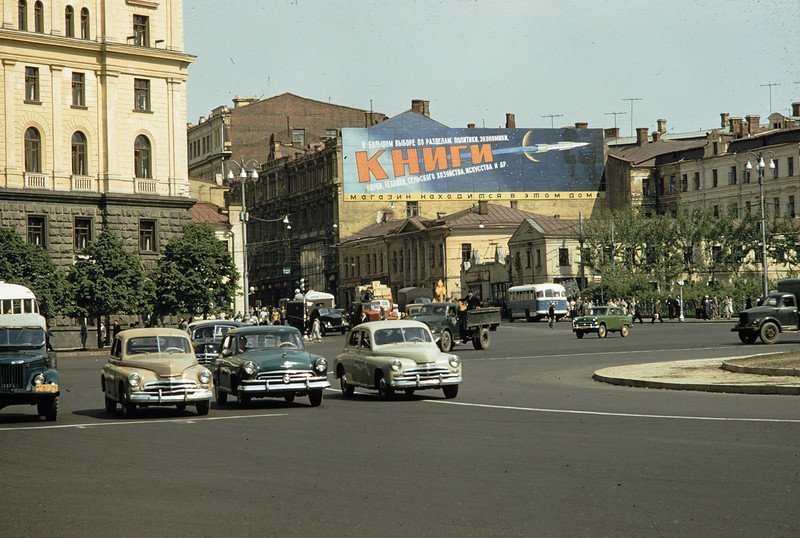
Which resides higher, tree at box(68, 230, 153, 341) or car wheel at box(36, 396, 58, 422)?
tree at box(68, 230, 153, 341)

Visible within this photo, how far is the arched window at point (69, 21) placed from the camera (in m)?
63.5

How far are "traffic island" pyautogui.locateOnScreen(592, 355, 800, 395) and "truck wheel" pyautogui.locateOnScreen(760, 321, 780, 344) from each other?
12.7 metres

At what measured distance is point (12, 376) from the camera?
68.0 ft

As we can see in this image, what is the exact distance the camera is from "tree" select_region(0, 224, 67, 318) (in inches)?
2228

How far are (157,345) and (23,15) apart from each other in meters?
43.8

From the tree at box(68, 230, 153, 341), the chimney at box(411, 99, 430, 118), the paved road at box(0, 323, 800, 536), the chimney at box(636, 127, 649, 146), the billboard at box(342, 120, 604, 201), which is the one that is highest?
the chimney at box(411, 99, 430, 118)

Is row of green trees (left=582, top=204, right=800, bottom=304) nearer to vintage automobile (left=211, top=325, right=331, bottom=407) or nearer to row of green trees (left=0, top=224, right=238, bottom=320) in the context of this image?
row of green trees (left=0, top=224, right=238, bottom=320)

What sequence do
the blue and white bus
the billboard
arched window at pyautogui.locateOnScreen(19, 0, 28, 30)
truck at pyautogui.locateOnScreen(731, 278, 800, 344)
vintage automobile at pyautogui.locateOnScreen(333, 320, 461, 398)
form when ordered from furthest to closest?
1. the billboard
2. the blue and white bus
3. arched window at pyautogui.locateOnScreen(19, 0, 28, 30)
4. truck at pyautogui.locateOnScreen(731, 278, 800, 344)
5. vintage automobile at pyautogui.locateOnScreen(333, 320, 461, 398)

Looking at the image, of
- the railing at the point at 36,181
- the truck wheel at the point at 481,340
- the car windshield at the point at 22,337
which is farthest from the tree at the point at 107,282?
the car windshield at the point at 22,337

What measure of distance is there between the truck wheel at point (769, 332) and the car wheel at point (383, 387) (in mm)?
23839

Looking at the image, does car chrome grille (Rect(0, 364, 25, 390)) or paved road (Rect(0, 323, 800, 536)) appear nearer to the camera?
paved road (Rect(0, 323, 800, 536))

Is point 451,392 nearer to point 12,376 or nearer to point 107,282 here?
point 12,376

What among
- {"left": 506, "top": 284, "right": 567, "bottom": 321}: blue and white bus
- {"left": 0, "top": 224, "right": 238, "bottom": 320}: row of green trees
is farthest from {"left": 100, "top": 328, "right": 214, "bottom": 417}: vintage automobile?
{"left": 506, "top": 284, "right": 567, "bottom": 321}: blue and white bus

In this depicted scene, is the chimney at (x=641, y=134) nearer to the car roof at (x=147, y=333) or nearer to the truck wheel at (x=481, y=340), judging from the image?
the truck wheel at (x=481, y=340)
